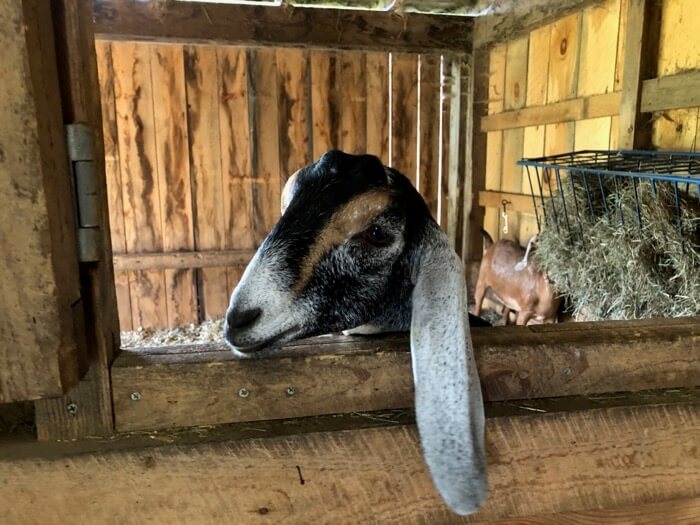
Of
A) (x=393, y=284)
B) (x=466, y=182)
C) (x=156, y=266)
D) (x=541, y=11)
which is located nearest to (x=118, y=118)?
(x=156, y=266)

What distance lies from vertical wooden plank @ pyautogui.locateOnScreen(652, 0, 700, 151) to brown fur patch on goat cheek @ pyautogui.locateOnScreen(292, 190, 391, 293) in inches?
76.1

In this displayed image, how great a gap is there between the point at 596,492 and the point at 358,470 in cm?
42

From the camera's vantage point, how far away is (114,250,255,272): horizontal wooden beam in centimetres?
477

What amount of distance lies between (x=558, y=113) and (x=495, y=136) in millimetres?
1006

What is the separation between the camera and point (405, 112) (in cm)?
505

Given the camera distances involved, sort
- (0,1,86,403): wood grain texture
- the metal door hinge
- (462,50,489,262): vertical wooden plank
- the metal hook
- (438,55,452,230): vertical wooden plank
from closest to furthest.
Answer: (0,1,86,403): wood grain texture < the metal door hinge < the metal hook < (462,50,489,262): vertical wooden plank < (438,55,452,230): vertical wooden plank

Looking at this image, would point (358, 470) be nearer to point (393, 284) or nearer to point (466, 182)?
point (393, 284)

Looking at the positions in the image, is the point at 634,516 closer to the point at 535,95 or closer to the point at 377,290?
the point at 377,290

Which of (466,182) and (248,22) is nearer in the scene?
(248,22)

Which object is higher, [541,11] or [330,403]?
[541,11]

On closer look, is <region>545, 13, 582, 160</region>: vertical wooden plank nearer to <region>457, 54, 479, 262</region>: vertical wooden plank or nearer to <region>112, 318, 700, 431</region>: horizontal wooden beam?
<region>457, 54, 479, 262</region>: vertical wooden plank

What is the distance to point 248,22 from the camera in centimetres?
390

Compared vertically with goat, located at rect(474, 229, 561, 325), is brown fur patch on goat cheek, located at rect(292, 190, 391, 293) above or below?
above

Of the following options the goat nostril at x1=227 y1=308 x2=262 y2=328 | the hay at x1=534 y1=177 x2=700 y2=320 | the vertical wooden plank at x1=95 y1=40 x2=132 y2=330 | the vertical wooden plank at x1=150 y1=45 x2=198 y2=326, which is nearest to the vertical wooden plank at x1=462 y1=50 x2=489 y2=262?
→ the hay at x1=534 y1=177 x2=700 y2=320
